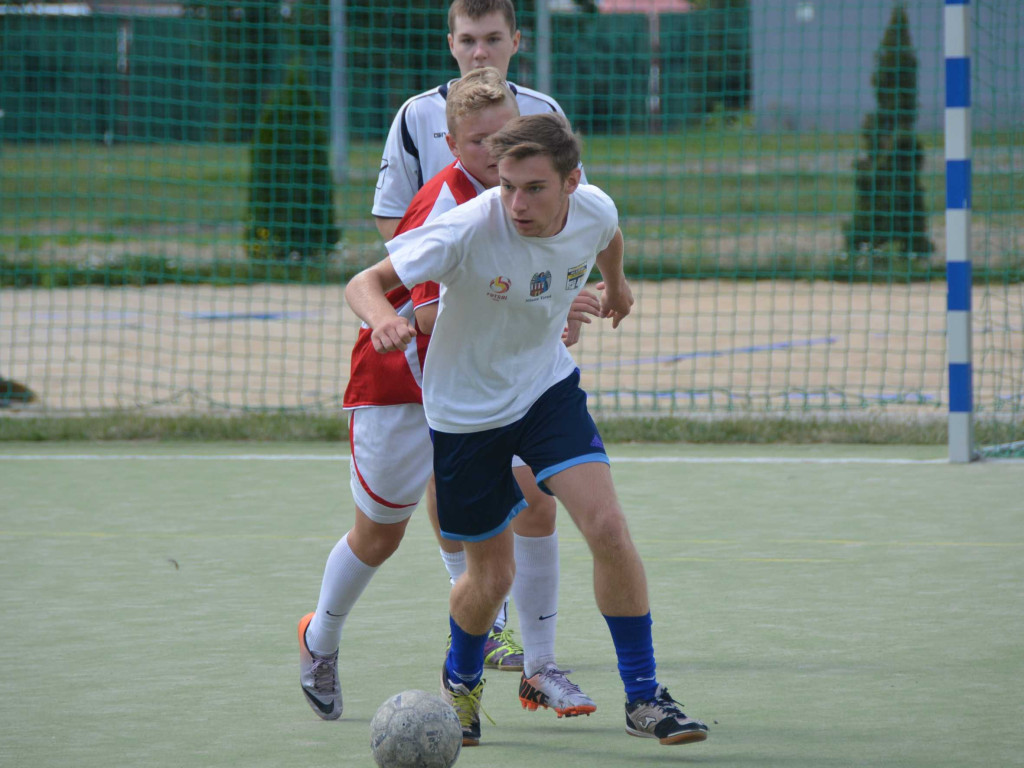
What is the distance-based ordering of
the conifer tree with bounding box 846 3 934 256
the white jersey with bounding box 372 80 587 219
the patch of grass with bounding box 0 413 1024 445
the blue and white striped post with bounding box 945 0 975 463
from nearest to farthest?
the white jersey with bounding box 372 80 587 219 → the blue and white striped post with bounding box 945 0 975 463 → the patch of grass with bounding box 0 413 1024 445 → the conifer tree with bounding box 846 3 934 256

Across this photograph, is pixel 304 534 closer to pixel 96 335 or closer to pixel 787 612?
pixel 787 612

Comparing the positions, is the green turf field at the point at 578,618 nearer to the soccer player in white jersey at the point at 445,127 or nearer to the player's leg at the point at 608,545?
the player's leg at the point at 608,545

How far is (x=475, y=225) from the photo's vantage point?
3.23 metres

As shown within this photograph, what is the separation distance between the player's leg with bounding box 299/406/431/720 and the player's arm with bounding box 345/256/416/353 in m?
0.47

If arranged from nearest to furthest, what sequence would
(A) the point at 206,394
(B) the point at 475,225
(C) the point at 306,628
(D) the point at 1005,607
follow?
(B) the point at 475,225 → (C) the point at 306,628 → (D) the point at 1005,607 → (A) the point at 206,394

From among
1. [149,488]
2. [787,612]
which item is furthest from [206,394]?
[787,612]

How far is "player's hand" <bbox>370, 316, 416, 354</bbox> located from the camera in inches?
118

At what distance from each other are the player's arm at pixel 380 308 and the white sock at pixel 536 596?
0.87m

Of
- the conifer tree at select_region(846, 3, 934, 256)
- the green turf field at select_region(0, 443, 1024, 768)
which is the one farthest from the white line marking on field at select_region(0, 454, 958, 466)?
the conifer tree at select_region(846, 3, 934, 256)

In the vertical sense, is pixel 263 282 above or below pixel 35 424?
above

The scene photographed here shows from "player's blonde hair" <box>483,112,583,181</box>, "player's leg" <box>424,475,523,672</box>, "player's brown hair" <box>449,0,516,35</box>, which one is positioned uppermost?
"player's brown hair" <box>449,0,516,35</box>

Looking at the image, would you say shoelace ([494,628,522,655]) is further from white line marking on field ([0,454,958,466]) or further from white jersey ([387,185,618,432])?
white line marking on field ([0,454,958,466])

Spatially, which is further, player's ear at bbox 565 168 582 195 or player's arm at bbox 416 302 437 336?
player's arm at bbox 416 302 437 336

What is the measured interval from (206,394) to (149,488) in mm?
2795
